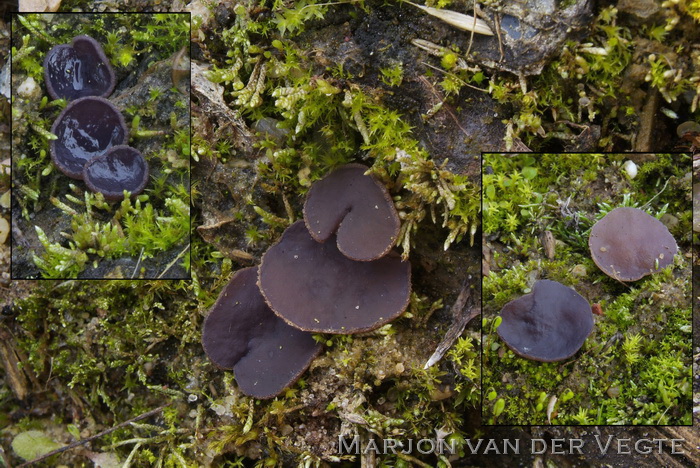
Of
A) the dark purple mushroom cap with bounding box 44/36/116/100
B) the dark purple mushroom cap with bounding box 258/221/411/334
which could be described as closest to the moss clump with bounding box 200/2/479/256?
the dark purple mushroom cap with bounding box 258/221/411/334

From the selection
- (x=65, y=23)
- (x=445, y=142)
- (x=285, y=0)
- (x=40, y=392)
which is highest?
(x=285, y=0)

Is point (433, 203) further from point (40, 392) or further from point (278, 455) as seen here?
point (40, 392)

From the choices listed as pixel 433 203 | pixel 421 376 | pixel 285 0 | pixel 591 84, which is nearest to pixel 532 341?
pixel 421 376

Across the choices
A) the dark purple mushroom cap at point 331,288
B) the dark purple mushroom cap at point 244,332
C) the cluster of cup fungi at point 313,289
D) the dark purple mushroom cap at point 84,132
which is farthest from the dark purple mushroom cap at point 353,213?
the dark purple mushroom cap at point 84,132

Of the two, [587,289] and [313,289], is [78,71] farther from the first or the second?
[587,289]

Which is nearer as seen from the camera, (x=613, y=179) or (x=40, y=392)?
(x=613, y=179)

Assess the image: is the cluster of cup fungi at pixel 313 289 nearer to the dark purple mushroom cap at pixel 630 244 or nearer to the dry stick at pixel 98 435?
the dry stick at pixel 98 435
